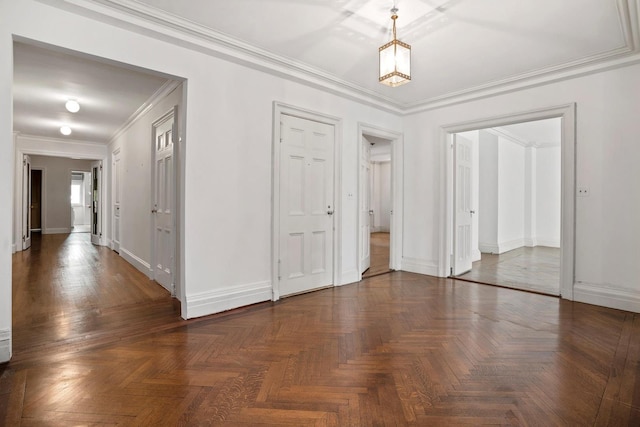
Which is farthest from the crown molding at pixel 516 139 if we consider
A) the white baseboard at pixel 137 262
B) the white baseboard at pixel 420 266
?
the white baseboard at pixel 137 262

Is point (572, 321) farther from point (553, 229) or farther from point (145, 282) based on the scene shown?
point (553, 229)

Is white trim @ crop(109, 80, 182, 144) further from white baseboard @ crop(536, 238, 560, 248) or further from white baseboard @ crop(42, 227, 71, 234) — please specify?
white baseboard @ crop(536, 238, 560, 248)

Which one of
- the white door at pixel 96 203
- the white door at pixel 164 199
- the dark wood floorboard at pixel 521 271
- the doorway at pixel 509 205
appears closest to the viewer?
the white door at pixel 164 199

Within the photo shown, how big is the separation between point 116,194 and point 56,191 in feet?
18.8

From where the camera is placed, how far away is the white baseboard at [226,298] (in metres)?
3.21

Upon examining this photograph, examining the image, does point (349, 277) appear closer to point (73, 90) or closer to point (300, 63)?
point (300, 63)

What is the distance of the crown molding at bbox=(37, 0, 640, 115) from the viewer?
2.65 m

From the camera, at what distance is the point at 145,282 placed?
465 cm

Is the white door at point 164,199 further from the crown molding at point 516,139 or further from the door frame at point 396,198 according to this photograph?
the crown molding at point 516,139

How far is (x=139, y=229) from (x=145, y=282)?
123 centimetres

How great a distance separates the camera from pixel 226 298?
342 cm

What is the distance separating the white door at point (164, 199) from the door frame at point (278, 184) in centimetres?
116

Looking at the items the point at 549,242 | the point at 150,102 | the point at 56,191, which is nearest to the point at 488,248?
the point at 549,242

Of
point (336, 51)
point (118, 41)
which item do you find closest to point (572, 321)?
point (336, 51)
